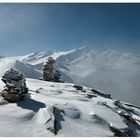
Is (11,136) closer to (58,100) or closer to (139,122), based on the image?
(58,100)

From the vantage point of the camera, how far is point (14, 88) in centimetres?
1983

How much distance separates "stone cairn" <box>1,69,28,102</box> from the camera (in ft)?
65.0

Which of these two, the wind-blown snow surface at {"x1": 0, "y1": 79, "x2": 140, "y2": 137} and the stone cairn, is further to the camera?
the stone cairn

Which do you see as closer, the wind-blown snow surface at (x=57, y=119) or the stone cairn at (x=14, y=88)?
the wind-blown snow surface at (x=57, y=119)

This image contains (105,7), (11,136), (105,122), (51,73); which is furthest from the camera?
(51,73)

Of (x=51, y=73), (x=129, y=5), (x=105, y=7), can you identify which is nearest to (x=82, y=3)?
(x=105, y=7)

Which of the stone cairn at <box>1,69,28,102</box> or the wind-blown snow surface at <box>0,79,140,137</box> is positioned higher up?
the stone cairn at <box>1,69,28,102</box>

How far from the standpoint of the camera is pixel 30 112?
18094 mm

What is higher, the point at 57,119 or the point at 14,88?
the point at 14,88

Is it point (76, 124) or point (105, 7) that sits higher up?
point (105, 7)

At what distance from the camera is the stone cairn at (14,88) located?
19797 millimetres

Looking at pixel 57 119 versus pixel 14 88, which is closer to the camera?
pixel 57 119

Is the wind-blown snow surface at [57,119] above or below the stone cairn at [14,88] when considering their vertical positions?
below

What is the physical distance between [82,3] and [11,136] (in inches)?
513
